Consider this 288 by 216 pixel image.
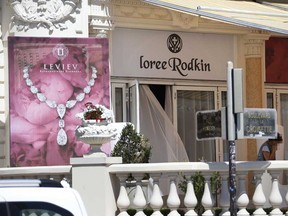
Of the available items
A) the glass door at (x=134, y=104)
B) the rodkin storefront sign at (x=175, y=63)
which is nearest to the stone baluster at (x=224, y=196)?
the glass door at (x=134, y=104)

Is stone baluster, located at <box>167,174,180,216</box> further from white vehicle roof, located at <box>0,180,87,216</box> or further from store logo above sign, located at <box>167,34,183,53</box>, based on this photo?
store logo above sign, located at <box>167,34,183,53</box>

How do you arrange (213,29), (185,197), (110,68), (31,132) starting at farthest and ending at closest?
(213,29) → (110,68) → (31,132) → (185,197)

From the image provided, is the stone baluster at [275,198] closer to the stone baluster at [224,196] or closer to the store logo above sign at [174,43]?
the stone baluster at [224,196]

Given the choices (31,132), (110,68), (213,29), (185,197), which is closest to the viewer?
(185,197)

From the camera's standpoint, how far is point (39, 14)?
55.5 feet

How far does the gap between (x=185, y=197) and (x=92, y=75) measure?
15.8 feet

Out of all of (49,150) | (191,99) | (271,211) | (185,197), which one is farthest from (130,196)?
(191,99)

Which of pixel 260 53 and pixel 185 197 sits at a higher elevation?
pixel 260 53

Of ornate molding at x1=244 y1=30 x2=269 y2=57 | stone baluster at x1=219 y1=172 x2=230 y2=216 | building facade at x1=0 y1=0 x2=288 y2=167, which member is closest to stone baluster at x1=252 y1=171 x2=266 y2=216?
stone baluster at x1=219 y1=172 x2=230 y2=216

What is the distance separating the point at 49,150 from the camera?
16469 mm

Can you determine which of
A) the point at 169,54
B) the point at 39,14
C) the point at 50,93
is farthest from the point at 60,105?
the point at 169,54

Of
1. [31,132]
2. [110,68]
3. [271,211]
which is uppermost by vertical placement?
[110,68]

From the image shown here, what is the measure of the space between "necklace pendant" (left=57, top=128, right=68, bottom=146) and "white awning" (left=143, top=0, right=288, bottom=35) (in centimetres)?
275

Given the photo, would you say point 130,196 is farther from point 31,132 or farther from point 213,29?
point 213,29
